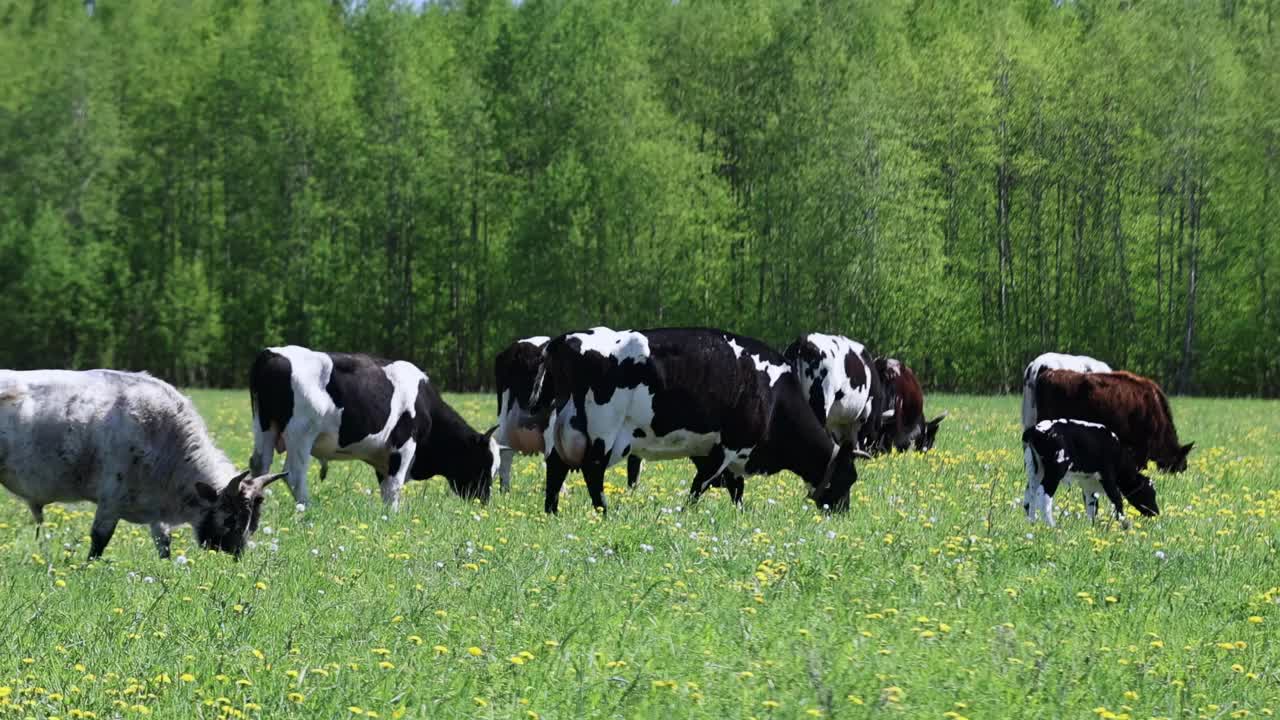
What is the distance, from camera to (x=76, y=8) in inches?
3071

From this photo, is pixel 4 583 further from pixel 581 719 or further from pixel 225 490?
pixel 581 719

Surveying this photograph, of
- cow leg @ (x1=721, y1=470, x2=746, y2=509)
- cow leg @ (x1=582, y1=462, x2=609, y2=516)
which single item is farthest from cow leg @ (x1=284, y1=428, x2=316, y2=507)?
cow leg @ (x1=721, y1=470, x2=746, y2=509)

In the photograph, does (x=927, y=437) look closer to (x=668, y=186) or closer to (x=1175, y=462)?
→ (x=1175, y=462)

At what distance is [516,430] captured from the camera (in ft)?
61.6

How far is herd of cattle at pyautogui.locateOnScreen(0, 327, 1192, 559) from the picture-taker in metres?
11.6

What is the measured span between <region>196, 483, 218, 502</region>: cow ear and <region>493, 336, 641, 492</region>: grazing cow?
22.0 ft

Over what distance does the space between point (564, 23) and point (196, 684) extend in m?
57.6

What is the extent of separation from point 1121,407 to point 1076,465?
346 centimetres

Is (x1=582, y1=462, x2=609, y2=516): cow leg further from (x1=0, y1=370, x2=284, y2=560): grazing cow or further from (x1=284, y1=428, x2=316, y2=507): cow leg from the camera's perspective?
(x1=0, y1=370, x2=284, y2=560): grazing cow

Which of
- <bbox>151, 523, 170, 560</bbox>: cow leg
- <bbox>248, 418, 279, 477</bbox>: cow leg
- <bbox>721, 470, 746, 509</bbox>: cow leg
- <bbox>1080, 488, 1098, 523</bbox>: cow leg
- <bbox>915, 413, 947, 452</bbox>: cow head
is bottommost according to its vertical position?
<bbox>915, 413, 947, 452</bbox>: cow head

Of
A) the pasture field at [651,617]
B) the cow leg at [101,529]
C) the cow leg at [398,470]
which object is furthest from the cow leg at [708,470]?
the cow leg at [101,529]

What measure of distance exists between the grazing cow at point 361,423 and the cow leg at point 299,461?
10 millimetres

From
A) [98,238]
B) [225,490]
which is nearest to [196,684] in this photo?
[225,490]

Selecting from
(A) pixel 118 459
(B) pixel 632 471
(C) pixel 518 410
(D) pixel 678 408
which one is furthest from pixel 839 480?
(A) pixel 118 459
